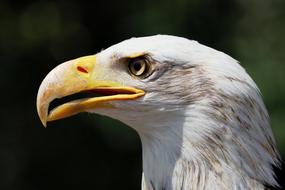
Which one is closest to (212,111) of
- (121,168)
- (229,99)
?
(229,99)

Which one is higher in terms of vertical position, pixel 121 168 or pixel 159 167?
pixel 159 167

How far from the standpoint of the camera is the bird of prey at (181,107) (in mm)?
4406

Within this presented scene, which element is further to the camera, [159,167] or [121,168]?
[121,168]

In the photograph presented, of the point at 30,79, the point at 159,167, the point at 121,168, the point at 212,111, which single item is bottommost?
the point at 121,168

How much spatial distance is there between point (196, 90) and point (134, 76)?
1.25ft

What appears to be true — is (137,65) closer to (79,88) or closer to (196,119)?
(79,88)

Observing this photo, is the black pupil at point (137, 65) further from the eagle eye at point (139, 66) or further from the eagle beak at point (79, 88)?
the eagle beak at point (79, 88)

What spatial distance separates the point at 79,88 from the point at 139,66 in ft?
1.21

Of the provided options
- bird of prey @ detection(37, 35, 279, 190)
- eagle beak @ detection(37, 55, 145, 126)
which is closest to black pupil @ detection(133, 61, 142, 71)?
bird of prey @ detection(37, 35, 279, 190)

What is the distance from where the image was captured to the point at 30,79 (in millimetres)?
12148

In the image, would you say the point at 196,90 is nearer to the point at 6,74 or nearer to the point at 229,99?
the point at 229,99

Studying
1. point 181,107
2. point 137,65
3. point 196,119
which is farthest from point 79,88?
point 196,119

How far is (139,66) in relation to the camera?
4625 mm

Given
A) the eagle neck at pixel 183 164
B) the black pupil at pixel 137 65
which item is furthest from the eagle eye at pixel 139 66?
the eagle neck at pixel 183 164
